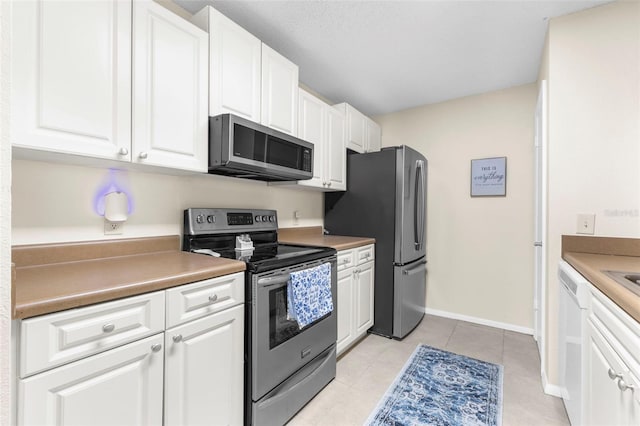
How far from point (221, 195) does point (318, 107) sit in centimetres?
116

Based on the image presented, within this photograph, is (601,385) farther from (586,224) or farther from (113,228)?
(113,228)

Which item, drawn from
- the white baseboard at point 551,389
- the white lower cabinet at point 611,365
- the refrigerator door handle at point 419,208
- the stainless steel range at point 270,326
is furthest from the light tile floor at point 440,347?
the refrigerator door handle at point 419,208

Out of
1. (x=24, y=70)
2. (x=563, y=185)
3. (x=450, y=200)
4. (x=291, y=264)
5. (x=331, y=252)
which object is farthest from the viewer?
(x=450, y=200)

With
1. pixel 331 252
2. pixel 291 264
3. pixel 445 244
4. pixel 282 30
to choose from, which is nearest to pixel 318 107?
pixel 282 30

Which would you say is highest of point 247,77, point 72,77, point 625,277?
point 247,77

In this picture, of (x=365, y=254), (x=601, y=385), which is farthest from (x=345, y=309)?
(x=601, y=385)

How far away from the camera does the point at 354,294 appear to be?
250 centimetres

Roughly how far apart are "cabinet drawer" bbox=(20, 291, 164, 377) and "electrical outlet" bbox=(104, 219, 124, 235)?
2.20 feet

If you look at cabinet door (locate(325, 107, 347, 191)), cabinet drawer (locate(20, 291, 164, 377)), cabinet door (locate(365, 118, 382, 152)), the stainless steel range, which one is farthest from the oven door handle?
cabinet door (locate(365, 118, 382, 152))

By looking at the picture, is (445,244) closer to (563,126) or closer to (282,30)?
(563,126)

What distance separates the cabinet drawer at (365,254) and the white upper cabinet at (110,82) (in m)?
1.46

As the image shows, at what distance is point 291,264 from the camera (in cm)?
167

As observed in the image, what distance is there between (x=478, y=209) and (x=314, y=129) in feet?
6.53

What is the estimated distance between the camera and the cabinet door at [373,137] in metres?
3.40
